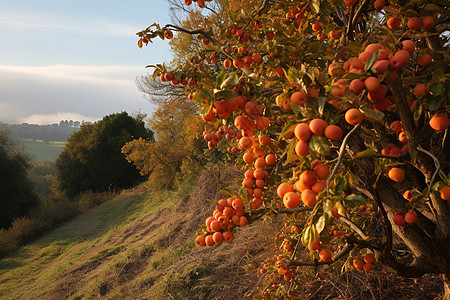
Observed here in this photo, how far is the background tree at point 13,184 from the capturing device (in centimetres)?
1695

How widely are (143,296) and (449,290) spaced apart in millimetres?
4585

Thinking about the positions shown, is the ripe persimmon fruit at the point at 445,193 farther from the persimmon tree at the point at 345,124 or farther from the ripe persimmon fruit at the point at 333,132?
the ripe persimmon fruit at the point at 333,132

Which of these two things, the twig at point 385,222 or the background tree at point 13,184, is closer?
the twig at point 385,222

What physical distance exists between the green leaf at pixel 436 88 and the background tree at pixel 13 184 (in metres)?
21.0

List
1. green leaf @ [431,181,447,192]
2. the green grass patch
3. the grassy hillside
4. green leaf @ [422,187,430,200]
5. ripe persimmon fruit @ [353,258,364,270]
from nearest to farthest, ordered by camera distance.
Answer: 1. green leaf @ [431,181,447,192]
2. green leaf @ [422,187,430,200]
3. ripe persimmon fruit @ [353,258,364,270]
4. the grassy hillside
5. the green grass patch

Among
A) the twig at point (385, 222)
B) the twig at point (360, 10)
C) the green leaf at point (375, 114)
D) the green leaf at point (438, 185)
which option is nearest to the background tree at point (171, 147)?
the twig at point (360, 10)

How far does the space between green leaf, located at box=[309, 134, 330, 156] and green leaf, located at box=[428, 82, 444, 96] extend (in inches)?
21.9

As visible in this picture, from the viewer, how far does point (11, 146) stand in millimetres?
19438

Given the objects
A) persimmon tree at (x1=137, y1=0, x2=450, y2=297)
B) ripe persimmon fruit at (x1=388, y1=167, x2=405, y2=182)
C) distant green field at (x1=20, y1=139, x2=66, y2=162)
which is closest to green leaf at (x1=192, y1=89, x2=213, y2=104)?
persimmon tree at (x1=137, y1=0, x2=450, y2=297)

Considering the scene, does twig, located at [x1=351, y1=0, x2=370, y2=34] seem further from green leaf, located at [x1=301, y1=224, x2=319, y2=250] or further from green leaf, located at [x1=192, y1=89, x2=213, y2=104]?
green leaf, located at [x1=301, y1=224, x2=319, y2=250]

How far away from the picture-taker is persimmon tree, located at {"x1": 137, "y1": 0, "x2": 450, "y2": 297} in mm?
983

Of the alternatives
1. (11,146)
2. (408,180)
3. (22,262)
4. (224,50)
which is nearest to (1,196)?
(11,146)

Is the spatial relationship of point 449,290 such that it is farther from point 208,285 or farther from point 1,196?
point 1,196

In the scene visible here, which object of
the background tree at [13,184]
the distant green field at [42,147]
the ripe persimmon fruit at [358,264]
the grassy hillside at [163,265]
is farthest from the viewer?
the distant green field at [42,147]
